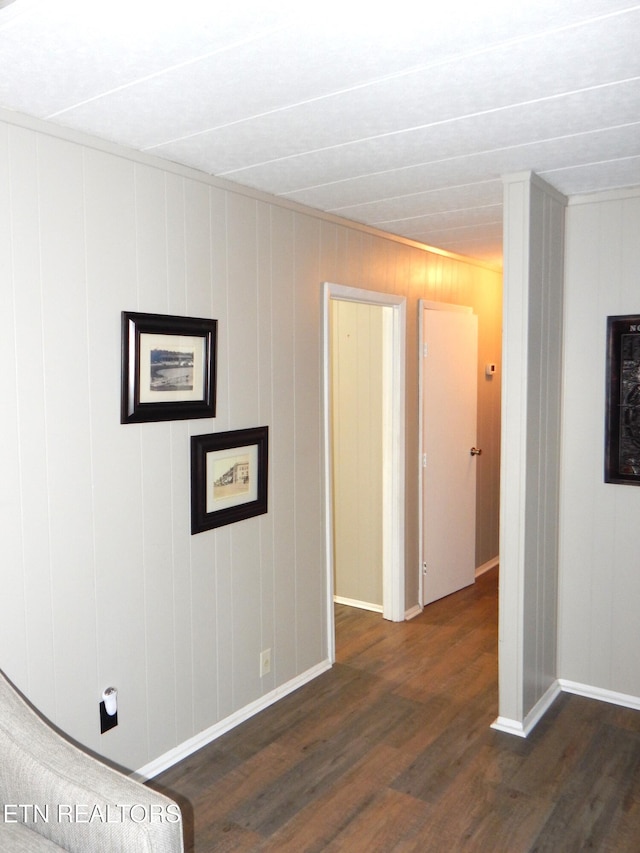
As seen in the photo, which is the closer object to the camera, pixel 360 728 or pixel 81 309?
pixel 81 309

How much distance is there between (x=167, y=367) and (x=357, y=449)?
217 cm

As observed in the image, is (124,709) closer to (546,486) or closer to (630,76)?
(546,486)

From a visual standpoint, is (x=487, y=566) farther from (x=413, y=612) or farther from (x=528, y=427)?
(x=528, y=427)

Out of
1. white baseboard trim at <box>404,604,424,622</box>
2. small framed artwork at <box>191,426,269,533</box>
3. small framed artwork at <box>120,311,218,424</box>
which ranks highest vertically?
small framed artwork at <box>120,311,218,424</box>

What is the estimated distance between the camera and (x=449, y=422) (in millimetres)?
4883

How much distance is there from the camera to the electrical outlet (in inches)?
132

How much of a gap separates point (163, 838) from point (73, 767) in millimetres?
294

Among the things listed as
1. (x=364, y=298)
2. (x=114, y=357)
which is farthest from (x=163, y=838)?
(x=364, y=298)

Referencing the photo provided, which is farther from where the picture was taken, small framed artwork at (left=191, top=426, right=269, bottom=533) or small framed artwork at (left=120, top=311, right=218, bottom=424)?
small framed artwork at (left=191, top=426, right=269, bottom=533)

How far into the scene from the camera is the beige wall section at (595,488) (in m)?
3.32

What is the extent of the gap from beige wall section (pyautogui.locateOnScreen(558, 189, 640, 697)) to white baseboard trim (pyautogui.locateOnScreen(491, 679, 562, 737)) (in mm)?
272

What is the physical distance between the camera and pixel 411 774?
9.25ft

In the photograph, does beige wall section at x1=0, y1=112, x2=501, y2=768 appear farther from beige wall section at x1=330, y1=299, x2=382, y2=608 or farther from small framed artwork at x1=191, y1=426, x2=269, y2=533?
beige wall section at x1=330, y1=299, x2=382, y2=608

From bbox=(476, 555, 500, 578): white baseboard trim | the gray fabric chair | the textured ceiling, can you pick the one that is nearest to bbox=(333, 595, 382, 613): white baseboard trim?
bbox=(476, 555, 500, 578): white baseboard trim
